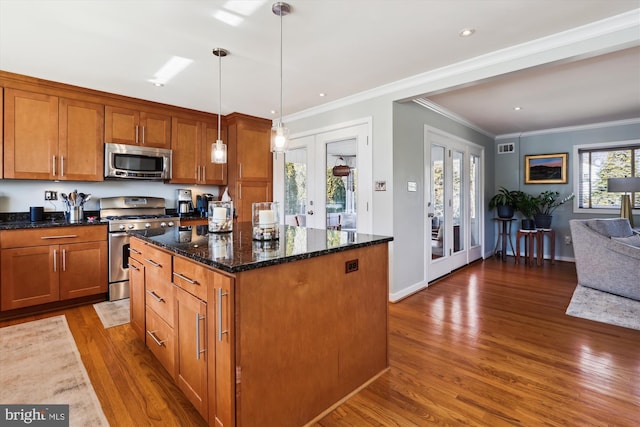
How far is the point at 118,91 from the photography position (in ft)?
12.1

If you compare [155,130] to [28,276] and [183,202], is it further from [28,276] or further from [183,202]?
[28,276]

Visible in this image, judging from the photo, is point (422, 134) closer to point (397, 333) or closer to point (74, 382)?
point (397, 333)

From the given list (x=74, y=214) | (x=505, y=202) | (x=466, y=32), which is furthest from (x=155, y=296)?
(x=505, y=202)

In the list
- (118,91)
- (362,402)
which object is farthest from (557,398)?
(118,91)

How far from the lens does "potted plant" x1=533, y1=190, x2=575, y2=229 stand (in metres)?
5.50

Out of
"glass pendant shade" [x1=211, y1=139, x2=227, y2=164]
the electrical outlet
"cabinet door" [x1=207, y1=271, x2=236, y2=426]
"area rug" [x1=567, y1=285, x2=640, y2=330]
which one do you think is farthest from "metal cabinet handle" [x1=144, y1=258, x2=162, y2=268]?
"area rug" [x1=567, y1=285, x2=640, y2=330]

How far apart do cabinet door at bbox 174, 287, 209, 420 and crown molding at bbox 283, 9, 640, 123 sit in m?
2.94

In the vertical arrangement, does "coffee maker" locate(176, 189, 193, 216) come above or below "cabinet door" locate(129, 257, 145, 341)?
above

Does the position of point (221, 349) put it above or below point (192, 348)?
above

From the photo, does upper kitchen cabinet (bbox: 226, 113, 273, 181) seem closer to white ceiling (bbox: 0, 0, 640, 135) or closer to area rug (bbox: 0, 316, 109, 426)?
white ceiling (bbox: 0, 0, 640, 135)

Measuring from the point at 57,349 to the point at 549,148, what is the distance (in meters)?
7.49

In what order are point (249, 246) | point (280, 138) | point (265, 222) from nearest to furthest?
point (249, 246) → point (265, 222) → point (280, 138)

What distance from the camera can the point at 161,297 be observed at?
6.57 feet

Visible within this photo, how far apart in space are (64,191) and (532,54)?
5.04m
